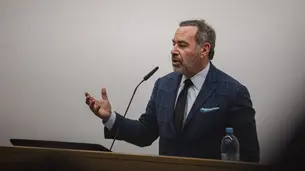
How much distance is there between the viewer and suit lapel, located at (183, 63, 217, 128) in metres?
2.00

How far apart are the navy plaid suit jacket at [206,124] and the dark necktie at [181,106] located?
0.03 m

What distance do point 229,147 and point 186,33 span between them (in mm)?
695

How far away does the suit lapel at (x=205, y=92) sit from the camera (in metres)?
2.00

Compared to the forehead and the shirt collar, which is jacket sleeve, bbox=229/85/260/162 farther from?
the forehead

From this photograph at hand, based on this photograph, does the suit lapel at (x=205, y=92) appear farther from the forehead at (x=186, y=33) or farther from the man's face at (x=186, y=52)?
the forehead at (x=186, y=33)

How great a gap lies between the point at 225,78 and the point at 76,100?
1.04 metres

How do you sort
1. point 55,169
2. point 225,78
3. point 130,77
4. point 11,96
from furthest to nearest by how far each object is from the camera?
1. point 11,96
2. point 130,77
3. point 225,78
4. point 55,169

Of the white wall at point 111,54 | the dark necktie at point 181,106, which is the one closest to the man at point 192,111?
the dark necktie at point 181,106

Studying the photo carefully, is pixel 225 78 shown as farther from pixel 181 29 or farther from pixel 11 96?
pixel 11 96

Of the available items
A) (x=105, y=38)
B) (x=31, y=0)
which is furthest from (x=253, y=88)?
(x=31, y=0)

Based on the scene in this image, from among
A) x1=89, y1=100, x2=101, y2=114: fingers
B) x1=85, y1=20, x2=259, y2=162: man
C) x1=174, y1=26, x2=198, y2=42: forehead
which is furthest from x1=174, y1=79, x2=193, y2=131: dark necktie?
x1=89, y1=100, x2=101, y2=114: fingers

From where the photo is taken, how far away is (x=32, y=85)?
268 cm

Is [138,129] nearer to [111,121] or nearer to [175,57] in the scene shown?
[111,121]

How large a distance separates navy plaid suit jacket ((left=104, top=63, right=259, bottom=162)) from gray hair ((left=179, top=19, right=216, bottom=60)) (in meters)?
0.22
